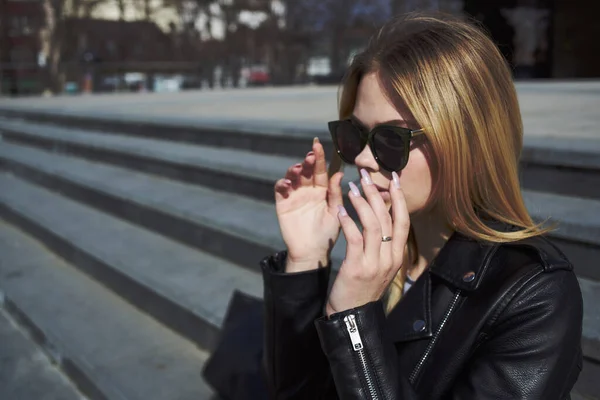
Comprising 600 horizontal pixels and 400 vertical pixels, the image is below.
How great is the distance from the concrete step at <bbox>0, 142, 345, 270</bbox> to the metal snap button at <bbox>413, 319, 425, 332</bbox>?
1.13m

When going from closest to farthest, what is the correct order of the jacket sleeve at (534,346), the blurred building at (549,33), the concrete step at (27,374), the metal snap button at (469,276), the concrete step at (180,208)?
the jacket sleeve at (534,346) < the metal snap button at (469,276) < the concrete step at (27,374) < the concrete step at (180,208) < the blurred building at (549,33)

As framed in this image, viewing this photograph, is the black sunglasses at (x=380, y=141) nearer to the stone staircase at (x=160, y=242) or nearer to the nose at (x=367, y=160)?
the nose at (x=367, y=160)

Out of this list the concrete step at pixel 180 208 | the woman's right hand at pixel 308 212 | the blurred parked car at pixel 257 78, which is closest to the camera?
the woman's right hand at pixel 308 212

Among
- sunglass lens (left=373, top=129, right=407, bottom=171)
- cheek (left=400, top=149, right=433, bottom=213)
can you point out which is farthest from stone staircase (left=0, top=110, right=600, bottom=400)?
sunglass lens (left=373, top=129, right=407, bottom=171)

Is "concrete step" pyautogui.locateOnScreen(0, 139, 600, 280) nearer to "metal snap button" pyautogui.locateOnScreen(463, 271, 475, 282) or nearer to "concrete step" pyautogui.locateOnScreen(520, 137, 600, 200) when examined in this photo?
"concrete step" pyautogui.locateOnScreen(520, 137, 600, 200)

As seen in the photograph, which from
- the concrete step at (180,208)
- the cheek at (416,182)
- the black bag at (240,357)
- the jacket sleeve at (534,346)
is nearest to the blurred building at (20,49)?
the concrete step at (180,208)

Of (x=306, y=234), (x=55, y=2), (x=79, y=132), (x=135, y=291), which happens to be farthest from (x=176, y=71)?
(x=306, y=234)

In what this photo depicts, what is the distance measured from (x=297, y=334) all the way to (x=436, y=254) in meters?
0.43

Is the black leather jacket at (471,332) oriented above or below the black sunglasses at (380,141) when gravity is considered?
below

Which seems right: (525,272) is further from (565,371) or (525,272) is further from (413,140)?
(413,140)

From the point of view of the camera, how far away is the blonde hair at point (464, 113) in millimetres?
1269

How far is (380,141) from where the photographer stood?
1.39 metres

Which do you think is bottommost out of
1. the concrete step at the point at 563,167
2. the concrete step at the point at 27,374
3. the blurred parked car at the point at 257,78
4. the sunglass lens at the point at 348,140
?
the concrete step at the point at 27,374

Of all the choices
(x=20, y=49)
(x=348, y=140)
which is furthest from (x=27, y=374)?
(x=20, y=49)
